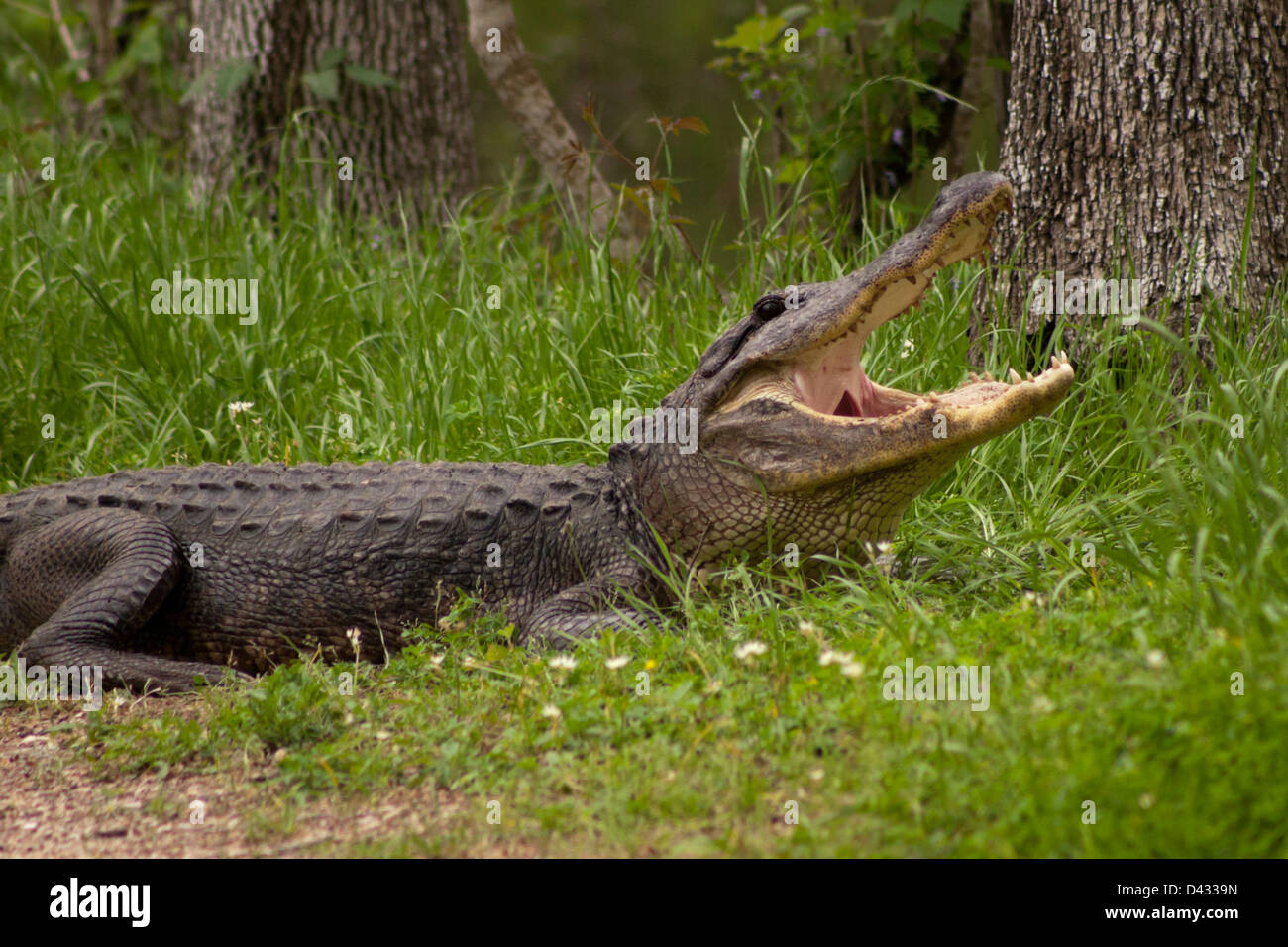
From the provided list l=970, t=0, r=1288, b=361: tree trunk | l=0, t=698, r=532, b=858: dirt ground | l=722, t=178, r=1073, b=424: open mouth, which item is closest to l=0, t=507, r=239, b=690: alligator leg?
l=0, t=698, r=532, b=858: dirt ground

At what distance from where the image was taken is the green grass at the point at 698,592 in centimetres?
221

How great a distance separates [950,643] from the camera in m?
2.62

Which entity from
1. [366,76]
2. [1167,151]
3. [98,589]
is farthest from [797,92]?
[98,589]

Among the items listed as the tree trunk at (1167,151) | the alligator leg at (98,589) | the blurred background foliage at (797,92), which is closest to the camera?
the alligator leg at (98,589)

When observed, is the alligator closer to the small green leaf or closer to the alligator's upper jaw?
the alligator's upper jaw

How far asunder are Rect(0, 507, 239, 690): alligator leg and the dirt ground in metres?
0.60

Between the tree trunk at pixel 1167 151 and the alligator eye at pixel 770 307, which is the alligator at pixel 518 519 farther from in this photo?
the tree trunk at pixel 1167 151

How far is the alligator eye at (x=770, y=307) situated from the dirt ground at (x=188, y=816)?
1896mm

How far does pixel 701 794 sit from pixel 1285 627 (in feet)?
3.84

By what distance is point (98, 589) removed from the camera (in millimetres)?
3988

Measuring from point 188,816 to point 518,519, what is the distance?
156cm

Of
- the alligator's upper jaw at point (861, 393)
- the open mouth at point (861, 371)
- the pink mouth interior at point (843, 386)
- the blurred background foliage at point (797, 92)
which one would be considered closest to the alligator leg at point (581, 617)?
the alligator's upper jaw at point (861, 393)

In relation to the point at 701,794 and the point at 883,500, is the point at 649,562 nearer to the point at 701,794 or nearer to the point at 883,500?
the point at 883,500

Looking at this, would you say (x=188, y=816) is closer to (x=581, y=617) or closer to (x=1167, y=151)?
(x=581, y=617)
